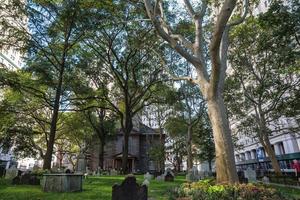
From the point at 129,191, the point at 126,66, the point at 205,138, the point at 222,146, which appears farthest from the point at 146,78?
the point at 129,191

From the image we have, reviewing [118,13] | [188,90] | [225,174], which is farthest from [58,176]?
[188,90]

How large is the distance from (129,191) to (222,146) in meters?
3.57

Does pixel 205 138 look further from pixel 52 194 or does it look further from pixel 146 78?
pixel 52 194

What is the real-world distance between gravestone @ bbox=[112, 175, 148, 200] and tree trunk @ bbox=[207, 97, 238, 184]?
2.81 m

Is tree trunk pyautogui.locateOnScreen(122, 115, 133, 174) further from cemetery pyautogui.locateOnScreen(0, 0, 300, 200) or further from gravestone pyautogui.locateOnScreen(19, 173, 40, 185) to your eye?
gravestone pyautogui.locateOnScreen(19, 173, 40, 185)

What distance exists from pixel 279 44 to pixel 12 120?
2711cm

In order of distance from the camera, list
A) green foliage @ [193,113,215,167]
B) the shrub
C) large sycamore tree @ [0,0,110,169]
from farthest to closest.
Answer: green foliage @ [193,113,215,167] < large sycamore tree @ [0,0,110,169] < the shrub

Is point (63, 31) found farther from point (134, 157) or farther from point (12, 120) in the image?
point (134, 157)

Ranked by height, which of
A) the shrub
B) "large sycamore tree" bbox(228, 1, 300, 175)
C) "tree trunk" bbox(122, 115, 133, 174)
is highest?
"large sycamore tree" bbox(228, 1, 300, 175)

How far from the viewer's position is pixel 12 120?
28281mm

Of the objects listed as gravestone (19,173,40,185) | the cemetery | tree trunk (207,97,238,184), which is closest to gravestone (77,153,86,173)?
the cemetery

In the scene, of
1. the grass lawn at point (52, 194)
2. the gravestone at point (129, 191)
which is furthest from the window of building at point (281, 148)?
the gravestone at point (129, 191)

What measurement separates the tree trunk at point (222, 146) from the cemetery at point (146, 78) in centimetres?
3

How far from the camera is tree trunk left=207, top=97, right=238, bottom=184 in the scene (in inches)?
341
